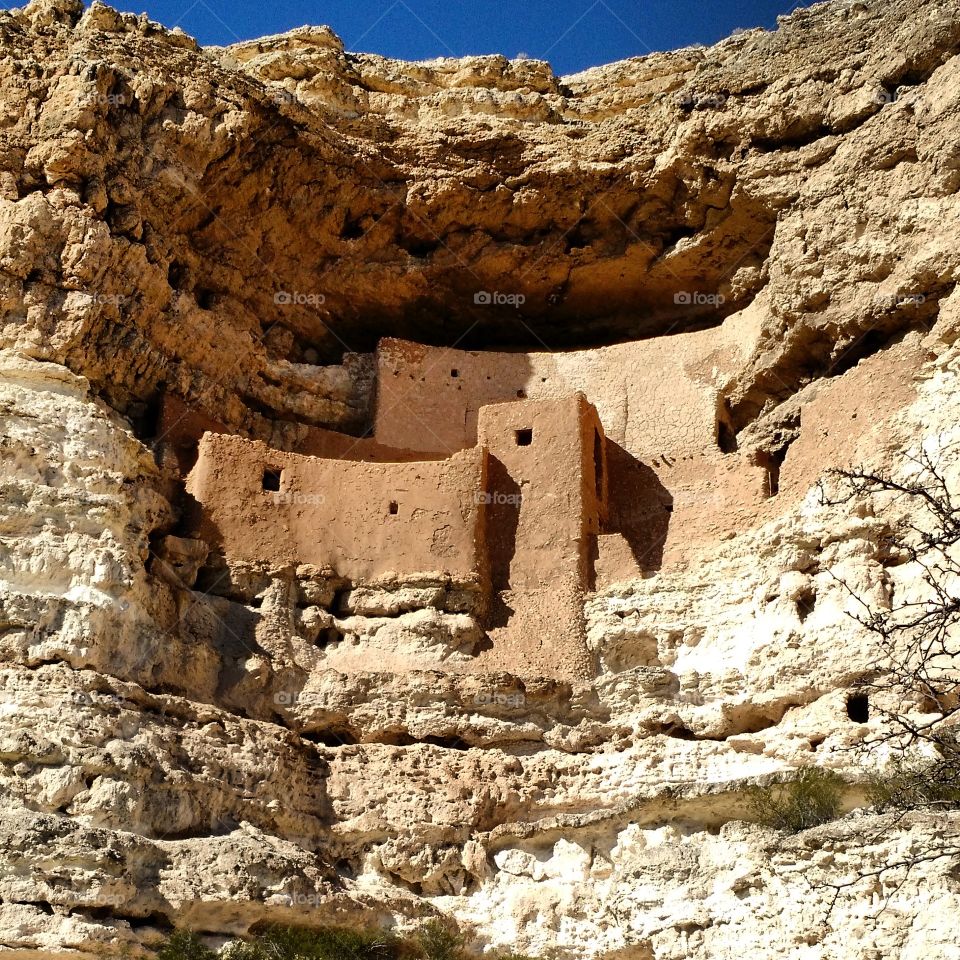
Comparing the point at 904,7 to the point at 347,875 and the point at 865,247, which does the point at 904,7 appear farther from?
the point at 347,875

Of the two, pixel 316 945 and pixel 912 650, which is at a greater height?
pixel 912 650

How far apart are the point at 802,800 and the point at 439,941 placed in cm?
340

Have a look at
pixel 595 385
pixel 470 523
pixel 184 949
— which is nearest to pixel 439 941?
pixel 184 949

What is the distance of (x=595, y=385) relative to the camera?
20.1 m

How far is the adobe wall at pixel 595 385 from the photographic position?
19.2 meters

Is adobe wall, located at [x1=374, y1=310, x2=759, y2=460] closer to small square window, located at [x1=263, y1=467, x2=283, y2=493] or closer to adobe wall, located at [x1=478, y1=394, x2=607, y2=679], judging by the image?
adobe wall, located at [x1=478, y1=394, x2=607, y2=679]

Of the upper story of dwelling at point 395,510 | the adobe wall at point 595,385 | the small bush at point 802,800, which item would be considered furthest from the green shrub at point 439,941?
the adobe wall at point 595,385

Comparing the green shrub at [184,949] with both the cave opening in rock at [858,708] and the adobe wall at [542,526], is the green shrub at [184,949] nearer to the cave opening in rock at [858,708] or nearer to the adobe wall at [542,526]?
the adobe wall at [542,526]

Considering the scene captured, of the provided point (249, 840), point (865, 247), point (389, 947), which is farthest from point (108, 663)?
point (865, 247)

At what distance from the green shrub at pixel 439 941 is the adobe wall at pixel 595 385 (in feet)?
22.4

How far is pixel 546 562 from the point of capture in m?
17.0

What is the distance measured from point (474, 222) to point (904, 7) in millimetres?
6002

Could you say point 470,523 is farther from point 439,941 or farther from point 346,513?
point 439,941

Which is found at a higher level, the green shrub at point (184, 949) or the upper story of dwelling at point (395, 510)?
the upper story of dwelling at point (395, 510)
